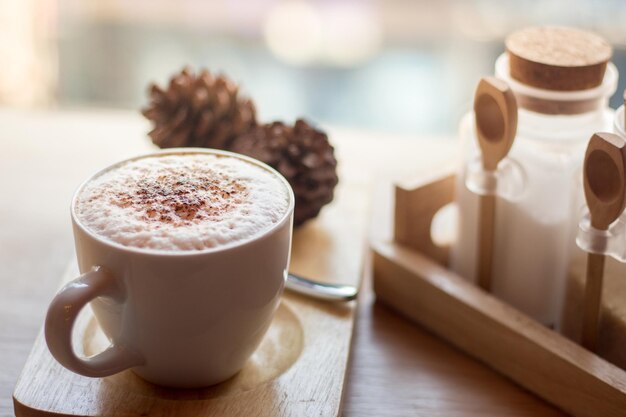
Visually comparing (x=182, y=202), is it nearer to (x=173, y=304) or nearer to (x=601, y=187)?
(x=173, y=304)

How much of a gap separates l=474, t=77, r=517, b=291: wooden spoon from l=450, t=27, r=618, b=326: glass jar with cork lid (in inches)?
0.8

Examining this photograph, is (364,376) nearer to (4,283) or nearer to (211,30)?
(4,283)

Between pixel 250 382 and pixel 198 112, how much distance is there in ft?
1.26

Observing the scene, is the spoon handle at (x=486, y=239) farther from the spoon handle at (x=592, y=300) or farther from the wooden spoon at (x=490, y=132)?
the spoon handle at (x=592, y=300)

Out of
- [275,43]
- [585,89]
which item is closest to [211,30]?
[275,43]

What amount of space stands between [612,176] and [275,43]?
1.81 meters

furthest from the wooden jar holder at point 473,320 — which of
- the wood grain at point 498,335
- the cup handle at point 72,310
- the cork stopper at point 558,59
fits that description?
the cup handle at point 72,310

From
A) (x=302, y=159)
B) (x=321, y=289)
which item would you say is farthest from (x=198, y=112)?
(x=321, y=289)

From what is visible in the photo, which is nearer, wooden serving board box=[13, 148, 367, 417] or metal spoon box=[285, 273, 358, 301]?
wooden serving board box=[13, 148, 367, 417]

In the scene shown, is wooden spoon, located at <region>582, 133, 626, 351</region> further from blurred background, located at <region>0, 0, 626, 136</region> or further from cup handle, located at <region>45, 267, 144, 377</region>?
blurred background, located at <region>0, 0, 626, 136</region>

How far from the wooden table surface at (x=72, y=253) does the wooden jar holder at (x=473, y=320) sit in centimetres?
2

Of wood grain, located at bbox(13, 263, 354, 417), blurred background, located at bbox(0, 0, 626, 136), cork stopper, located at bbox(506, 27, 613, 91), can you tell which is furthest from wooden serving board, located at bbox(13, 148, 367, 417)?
blurred background, located at bbox(0, 0, 626, 136)

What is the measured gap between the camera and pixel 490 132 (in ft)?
2.31

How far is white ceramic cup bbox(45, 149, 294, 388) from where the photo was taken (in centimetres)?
57
